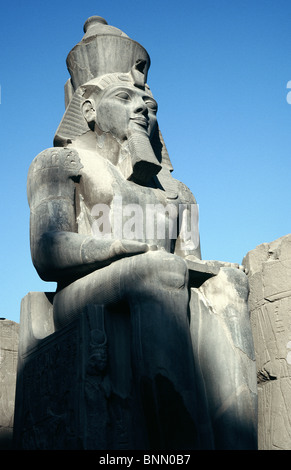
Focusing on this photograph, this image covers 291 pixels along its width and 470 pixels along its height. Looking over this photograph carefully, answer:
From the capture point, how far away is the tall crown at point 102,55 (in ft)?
18.2

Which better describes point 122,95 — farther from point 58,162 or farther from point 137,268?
point 137,268

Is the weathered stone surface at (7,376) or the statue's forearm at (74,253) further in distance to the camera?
the weathered stone surface at (7,376)

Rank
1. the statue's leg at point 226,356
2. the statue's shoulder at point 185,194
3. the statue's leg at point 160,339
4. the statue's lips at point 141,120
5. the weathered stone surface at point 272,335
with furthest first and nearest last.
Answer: the statue's shoulder at point 185,194 → the statue's lips at point 141,120 → the weathered stone surface at point 272,335 → the statue's leg at point 226,356 → the statue's leg at point 160,339

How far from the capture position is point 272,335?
4734 millimetres

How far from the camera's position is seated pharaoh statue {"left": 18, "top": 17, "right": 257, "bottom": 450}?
12.2 feet

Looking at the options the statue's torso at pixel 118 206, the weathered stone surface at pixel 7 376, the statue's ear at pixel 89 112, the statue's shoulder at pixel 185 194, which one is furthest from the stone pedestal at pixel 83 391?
the statue's ear at pixel 89 112

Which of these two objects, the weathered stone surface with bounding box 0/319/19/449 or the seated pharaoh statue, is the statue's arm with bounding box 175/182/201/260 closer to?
the seated pharaoh statue

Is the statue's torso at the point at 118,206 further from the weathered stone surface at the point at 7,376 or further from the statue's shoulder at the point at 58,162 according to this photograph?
the weathered stone surface at the point at 7,376

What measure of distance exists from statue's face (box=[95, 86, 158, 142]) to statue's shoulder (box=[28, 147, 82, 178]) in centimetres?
43

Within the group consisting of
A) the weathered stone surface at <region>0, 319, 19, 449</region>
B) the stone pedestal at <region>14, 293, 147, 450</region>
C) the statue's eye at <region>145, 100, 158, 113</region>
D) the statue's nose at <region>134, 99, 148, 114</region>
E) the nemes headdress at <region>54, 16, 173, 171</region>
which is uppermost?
the nemes headdress at <region>54, 16, 173, 171</region>

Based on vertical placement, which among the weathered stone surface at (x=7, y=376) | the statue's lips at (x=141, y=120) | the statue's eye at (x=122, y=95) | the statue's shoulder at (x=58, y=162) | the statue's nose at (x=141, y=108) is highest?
the statue's eye at (x=122, y=95)

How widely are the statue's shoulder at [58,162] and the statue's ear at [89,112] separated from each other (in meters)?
0.53

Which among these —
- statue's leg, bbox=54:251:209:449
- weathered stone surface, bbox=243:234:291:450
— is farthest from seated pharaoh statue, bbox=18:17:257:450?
weathered stone surface, bbox=243:234:291:450

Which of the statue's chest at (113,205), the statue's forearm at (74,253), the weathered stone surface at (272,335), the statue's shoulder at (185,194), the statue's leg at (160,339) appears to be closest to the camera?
the statue's leg at (160,339)
